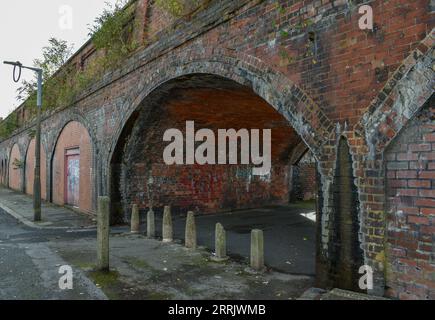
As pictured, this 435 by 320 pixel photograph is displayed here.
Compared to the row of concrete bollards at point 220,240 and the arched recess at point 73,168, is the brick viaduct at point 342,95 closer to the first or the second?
the row of concrete bollards at point 220,240

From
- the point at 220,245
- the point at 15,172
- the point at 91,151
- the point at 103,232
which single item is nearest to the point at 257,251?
the point at 220,245

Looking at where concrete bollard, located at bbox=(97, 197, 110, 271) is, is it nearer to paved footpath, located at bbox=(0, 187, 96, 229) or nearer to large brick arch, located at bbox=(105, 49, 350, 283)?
large brick arch, located at bbox=(105, 49, 350, 283)

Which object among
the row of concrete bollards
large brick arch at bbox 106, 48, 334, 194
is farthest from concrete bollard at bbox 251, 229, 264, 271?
large brick arch at bbox 106, 48, 334, 194

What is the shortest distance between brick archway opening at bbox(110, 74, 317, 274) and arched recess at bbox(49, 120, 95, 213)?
2150mm

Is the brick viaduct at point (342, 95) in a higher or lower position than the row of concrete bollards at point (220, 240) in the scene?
higher

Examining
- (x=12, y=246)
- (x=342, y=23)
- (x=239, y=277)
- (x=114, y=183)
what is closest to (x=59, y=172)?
(x=114, y=183)

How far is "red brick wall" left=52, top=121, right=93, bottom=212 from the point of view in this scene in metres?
13.7

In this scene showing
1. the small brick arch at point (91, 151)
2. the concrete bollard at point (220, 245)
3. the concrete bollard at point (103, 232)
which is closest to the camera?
the concrete bollard at point (103, 232)

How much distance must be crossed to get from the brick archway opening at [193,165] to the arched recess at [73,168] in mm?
2150

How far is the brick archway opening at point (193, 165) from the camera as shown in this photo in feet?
31.8

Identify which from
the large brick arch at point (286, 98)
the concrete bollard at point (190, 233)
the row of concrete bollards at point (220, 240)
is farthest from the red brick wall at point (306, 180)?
the large brick arch at point (286, 98)

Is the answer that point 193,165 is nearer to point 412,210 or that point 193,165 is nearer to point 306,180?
point 306,180

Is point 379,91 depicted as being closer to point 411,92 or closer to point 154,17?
point 411,92

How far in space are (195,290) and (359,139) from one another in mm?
2905
